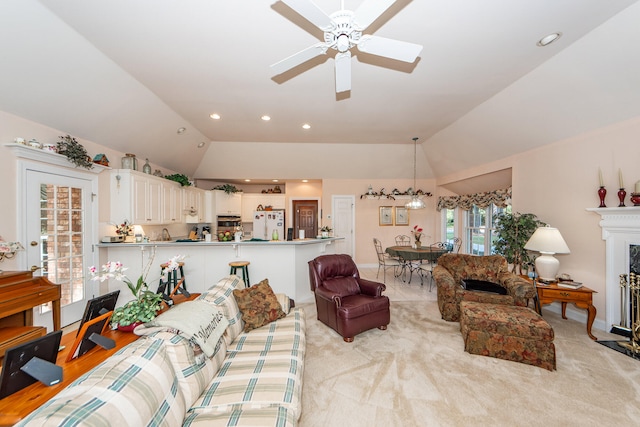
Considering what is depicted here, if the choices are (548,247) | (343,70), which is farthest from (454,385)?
(343,70)

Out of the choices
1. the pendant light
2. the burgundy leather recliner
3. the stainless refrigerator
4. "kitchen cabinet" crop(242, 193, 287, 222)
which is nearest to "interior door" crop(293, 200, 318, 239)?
"kitchen cabinet" crop(242, 193, 287, 222)

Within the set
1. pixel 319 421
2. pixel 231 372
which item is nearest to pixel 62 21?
pixel 231 372

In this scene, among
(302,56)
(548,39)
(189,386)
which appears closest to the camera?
(189,386)

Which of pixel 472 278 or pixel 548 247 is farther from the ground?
pixel 548 247

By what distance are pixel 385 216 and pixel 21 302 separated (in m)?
6.89

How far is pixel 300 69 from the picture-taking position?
117 inches

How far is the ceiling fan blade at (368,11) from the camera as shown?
4.87ft

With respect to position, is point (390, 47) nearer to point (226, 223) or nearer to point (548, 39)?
point (548, 39)

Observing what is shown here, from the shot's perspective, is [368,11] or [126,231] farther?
[126,231]

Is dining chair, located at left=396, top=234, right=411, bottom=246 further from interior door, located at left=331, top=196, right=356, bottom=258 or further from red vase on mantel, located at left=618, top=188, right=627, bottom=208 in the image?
red vase on mantel, located at left=618, top=188, right=627, bottom=208

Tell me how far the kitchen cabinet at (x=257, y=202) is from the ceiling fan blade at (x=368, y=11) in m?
6.49

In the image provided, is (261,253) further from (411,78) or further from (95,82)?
(411,78)

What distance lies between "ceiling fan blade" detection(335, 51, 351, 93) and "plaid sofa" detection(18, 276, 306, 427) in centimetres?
217

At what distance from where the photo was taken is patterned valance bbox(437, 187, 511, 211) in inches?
202
